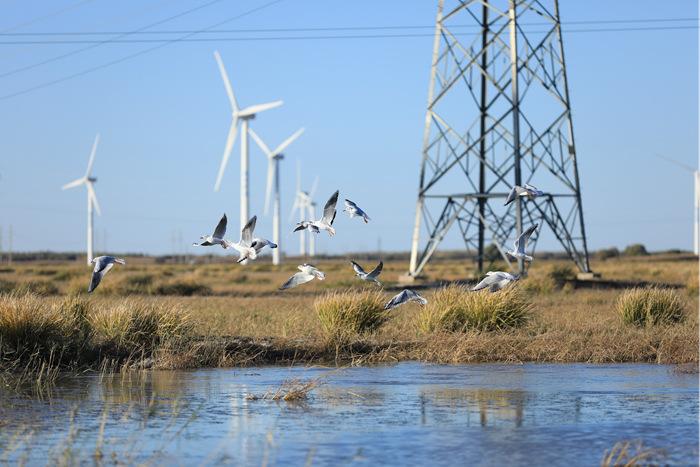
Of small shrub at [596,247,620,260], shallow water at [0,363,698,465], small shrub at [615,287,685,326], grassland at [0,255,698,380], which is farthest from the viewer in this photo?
small shrub at [596,247,620,260]

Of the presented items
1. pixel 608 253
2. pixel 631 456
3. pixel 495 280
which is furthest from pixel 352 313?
pixel 608 253

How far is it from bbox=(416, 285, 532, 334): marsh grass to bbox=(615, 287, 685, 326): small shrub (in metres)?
2.72

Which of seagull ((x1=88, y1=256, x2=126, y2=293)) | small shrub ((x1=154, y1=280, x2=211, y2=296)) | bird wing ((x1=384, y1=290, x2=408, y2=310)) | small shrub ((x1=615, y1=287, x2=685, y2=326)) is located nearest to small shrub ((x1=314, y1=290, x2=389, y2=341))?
bird wing ((x1=384, y1=290, x2=408, y2=310))

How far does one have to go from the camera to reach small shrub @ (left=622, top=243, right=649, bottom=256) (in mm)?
134125

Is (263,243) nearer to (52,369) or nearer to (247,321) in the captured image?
(52,369)

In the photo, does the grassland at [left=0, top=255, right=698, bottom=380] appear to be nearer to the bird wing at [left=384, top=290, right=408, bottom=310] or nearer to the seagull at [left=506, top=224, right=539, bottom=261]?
the bird wing at [left=384, top=290, right=408, bottom=310]

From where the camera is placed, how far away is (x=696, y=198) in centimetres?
8581

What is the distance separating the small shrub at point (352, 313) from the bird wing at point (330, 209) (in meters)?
5.09

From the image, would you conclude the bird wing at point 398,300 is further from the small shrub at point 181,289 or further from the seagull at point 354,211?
the small shrub at point 181,289

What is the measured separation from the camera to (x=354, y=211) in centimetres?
1647

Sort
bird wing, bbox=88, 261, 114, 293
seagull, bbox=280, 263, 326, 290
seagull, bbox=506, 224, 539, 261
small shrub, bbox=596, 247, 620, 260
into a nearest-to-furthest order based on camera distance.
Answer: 1. bird wing, bbox=88, 261, 114, 293
2. seagull, bbox=280, 263, 326, 290
3. seagull, bbox=506, 224, 539, 261
4. small shrub, bbox=596, 247, 620, 260

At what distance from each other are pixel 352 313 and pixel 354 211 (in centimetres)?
586

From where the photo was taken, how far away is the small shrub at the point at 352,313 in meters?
21.8

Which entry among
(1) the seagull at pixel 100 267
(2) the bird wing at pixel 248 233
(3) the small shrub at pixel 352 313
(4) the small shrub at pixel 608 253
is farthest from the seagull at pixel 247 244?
(4) the small shrub at pixel 608 253
